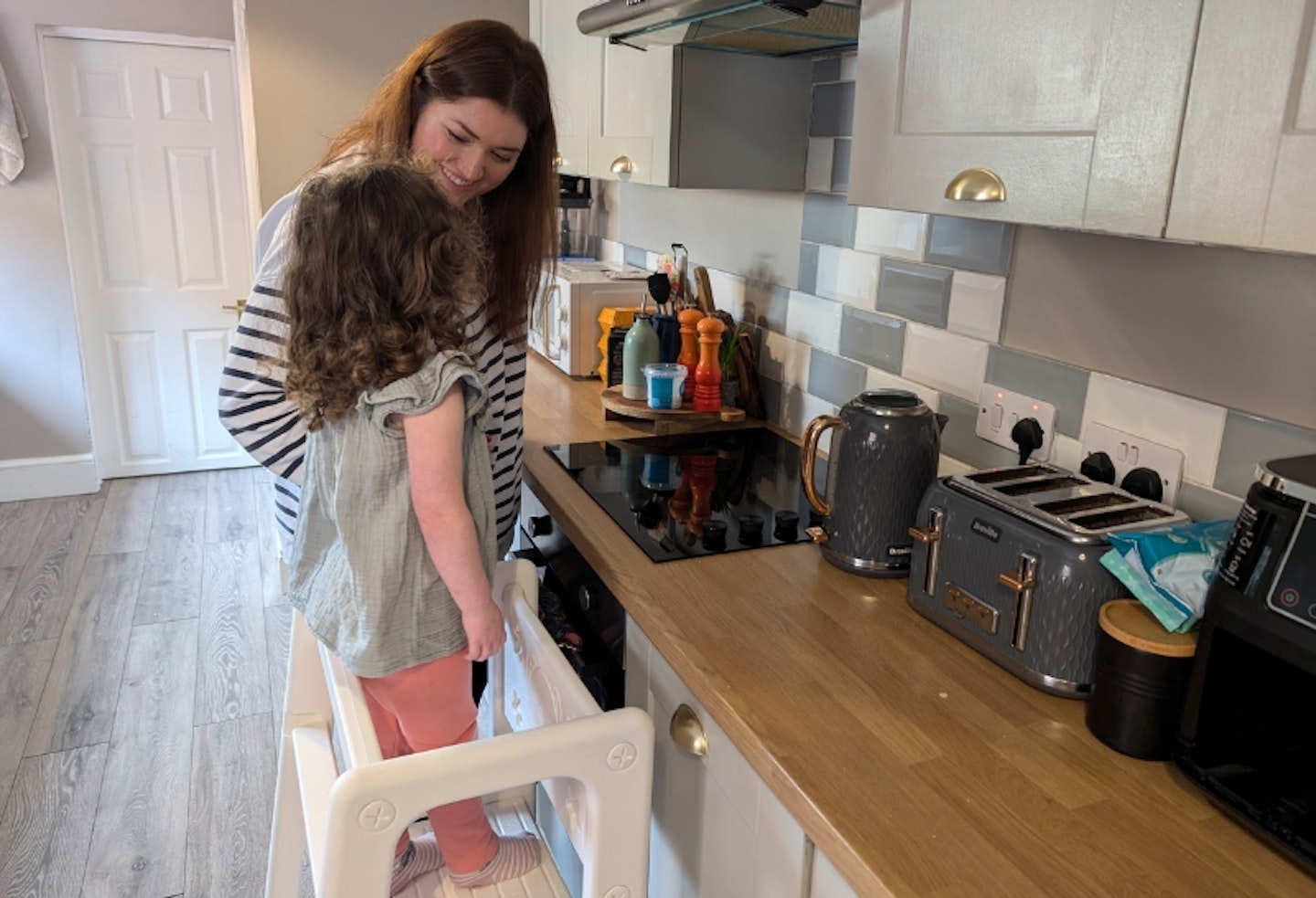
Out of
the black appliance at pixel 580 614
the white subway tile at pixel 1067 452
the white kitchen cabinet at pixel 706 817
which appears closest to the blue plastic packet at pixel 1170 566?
the white subway tile at pixel 1067 452

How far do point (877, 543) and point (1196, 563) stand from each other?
444 mm

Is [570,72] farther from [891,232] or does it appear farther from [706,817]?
[706,817]

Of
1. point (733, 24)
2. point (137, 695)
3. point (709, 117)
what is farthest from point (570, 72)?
point (137, 695)

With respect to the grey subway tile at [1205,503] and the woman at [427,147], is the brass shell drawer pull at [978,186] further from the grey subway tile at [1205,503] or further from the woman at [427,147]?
the woman at [427,147]

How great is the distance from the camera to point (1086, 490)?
117cm

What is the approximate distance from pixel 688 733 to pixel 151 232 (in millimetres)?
3878

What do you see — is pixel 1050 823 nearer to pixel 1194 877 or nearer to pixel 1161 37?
pixel 1194 877

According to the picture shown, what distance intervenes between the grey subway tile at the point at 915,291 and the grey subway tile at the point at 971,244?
3 centimetres

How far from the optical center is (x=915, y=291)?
1616 mm

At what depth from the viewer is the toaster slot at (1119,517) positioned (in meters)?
1.06

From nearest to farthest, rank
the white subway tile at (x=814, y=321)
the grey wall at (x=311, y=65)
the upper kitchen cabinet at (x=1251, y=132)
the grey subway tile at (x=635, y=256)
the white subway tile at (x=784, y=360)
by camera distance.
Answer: the upper kitchen cabinet at (x=1251, y=132) < the white subway tile at (x=814, y=321) < the white subway tile at (x=784, y=360) < the grey subway tile at (x=635, y=256) < the grey wall at (x=311, y=65)

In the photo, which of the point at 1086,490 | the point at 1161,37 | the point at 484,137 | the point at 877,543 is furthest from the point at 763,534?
the point at 1161,37

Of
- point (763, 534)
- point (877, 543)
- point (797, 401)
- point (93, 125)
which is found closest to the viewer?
point (877, 543)

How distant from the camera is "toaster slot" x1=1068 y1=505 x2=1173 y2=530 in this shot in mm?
1062
